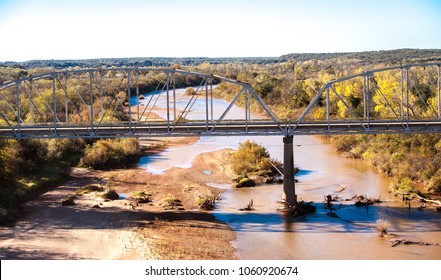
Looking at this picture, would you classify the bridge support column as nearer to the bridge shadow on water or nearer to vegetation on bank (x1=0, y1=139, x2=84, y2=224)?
the bridge shadow on water

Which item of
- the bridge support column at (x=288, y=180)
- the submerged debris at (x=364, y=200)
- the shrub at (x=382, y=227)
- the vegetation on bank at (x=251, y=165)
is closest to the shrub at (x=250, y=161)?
the vegetation on bank at (x=251, y=165)

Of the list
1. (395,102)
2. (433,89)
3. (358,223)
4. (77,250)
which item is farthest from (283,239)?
(433,89)

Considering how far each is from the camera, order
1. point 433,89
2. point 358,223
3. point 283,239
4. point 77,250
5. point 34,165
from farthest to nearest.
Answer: point 433,89 < point 34,165 < point 358,223 < point 283,239 < point 77,250

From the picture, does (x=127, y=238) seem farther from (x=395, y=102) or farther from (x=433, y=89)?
(x=433, y=89)

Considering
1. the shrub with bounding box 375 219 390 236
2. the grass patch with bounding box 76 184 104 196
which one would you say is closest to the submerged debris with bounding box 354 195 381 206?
the shrub with bounding box 375 219 390 236

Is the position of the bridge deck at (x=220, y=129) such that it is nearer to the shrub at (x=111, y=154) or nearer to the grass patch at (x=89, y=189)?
the grass patch at (x=89, y=189)

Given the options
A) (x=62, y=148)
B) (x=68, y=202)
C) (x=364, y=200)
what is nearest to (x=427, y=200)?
(x=364, y=200)
